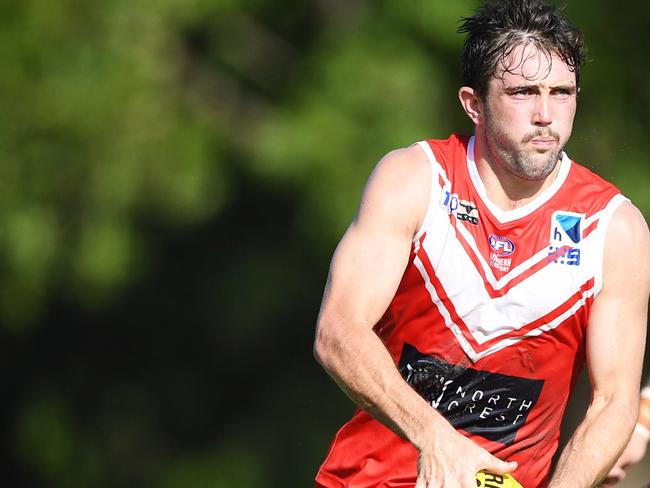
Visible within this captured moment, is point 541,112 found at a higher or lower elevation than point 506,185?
higher

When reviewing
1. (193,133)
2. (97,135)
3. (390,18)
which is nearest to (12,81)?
(97,135)

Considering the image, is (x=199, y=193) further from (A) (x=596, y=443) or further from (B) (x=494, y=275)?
(A) (x=596, y=443)

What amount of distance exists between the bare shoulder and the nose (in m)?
0.41

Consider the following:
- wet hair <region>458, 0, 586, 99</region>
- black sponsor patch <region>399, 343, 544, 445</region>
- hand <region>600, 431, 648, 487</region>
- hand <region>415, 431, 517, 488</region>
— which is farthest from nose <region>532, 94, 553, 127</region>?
hand <region>600, 431, 648, 487</region>

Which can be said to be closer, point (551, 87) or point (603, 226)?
point (551, 87)

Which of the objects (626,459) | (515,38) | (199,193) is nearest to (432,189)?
(515,38)

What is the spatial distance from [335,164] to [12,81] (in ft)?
8.35

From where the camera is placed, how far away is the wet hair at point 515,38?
4.75 metres

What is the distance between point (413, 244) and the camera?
4.77m

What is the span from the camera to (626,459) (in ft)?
18.4

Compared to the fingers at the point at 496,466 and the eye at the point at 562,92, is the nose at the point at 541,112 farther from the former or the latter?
the fingers at the point at 496,466

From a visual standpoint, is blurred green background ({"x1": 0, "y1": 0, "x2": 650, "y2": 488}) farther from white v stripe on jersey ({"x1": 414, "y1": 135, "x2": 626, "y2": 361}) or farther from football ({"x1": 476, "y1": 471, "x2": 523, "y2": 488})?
football ({"x1": 476, "y1": 471, "x2": 523, "y2": 488})

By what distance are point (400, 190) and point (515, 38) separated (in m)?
0.66

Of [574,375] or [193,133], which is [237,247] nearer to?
[193,133]
